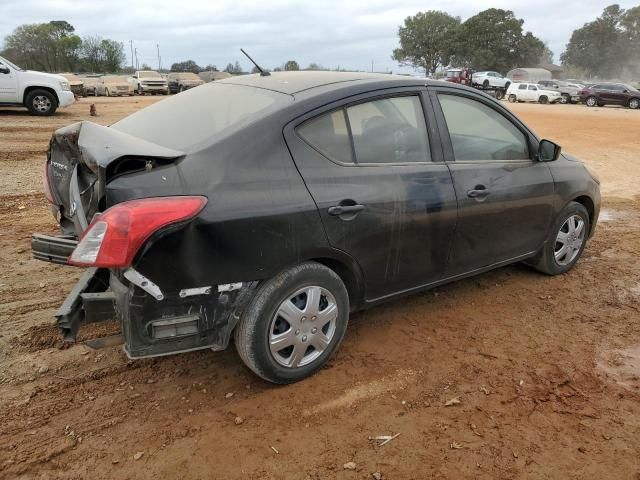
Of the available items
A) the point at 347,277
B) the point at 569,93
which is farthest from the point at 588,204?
the point at 569,93

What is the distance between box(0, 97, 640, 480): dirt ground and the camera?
2.42 meters

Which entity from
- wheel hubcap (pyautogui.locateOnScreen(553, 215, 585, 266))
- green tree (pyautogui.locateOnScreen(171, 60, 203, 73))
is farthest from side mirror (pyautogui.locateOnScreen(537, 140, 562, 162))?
green tree (pyautogui.locateOnScreen(171, 60, 203, 73))

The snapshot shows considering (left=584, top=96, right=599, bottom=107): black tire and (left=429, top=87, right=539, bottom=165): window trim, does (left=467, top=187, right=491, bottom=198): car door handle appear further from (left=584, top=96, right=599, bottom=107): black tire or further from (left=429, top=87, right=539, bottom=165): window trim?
(left=584, top=96, right=599, bottom=107): black tire

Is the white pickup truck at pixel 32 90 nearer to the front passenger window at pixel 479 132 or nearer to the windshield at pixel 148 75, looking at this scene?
the front passenger window at pixel 479 132

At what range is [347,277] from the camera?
10.2 ft

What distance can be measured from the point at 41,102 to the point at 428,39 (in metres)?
83.7

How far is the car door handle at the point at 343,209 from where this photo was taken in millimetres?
2815

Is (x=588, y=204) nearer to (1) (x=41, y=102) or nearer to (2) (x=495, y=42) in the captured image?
(1) (x=41, y=102)

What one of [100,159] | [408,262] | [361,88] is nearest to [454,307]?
[408,262]

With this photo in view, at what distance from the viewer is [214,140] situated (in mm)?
2658

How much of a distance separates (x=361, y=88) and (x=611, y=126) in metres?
18.7

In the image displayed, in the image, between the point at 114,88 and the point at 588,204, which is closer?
the point at 588,204

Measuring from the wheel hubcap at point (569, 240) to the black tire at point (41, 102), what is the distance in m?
14.7

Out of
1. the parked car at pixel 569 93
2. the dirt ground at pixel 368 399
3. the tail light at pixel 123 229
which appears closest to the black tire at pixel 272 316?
the dirt ground at pixel 368 399
